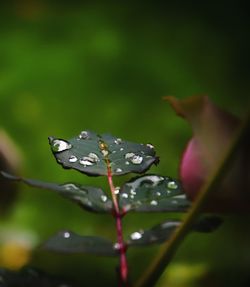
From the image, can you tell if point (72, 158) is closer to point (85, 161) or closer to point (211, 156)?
point (85, 161)

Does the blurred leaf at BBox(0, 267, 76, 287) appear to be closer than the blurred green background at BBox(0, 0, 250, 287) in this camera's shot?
Yes

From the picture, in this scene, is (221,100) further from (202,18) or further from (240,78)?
(202,18)

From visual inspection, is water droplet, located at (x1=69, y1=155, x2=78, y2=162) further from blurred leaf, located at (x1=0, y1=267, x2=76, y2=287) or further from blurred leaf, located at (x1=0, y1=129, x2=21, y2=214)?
blurred leaf, located at (x1=0, y1=129, x2=21, y2=214)

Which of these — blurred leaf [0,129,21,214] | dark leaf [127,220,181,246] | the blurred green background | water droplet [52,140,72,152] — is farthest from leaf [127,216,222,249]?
blurred leaf [0,129,21,214]

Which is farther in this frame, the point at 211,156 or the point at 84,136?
the point at 84,136

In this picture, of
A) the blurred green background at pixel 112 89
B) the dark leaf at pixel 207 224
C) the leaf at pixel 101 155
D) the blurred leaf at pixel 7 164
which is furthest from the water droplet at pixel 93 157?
the blurred leaf at pixel 7 164

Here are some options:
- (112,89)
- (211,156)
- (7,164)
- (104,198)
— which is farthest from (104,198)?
(112,89)
